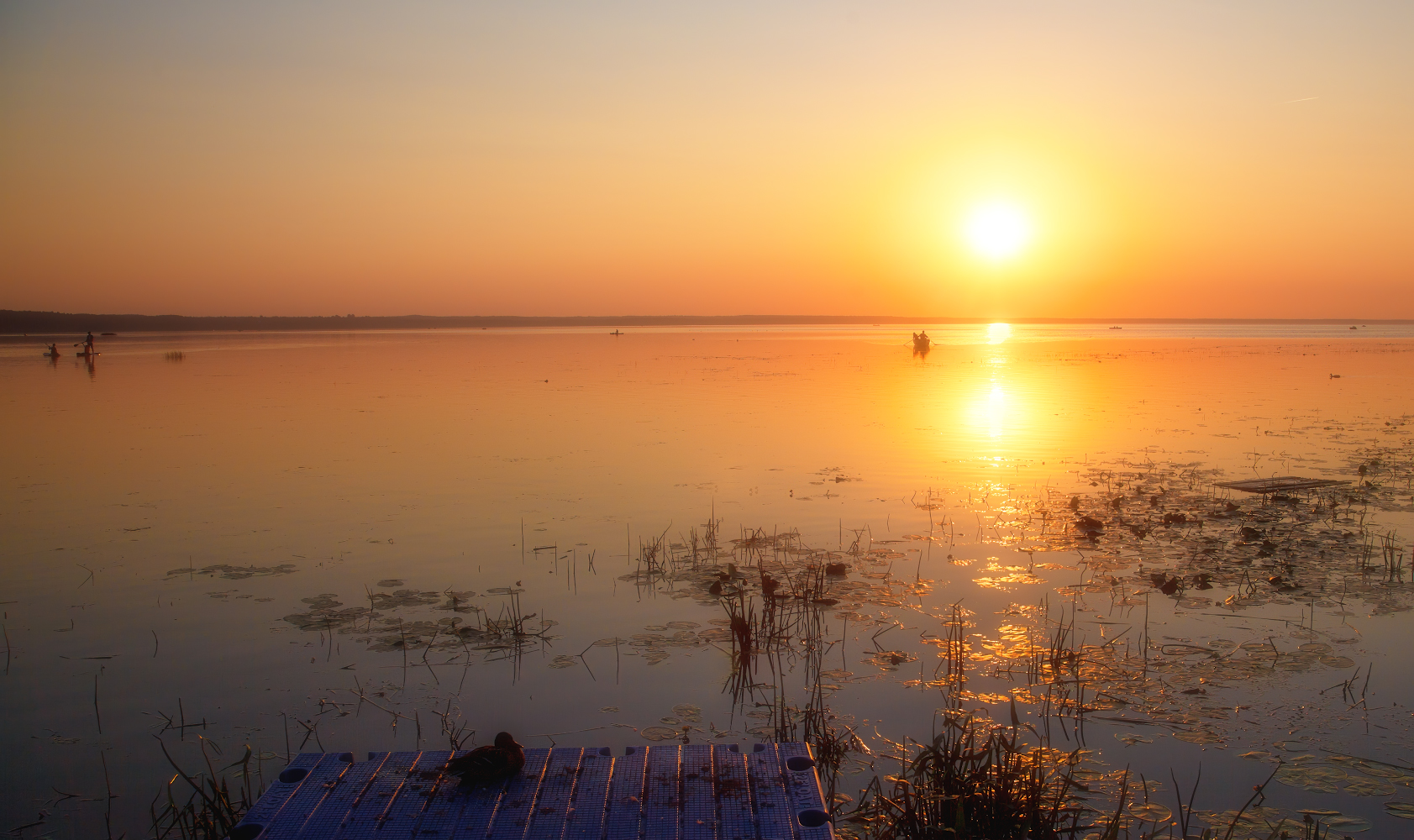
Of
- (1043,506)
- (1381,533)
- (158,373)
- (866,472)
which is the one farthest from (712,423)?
(158,373)

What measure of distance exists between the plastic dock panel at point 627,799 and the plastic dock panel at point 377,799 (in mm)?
1044

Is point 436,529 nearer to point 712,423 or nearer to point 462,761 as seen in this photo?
point 462,761

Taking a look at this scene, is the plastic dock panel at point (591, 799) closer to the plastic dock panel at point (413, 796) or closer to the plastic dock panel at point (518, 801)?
the plastic dock panel at point (518, 801)

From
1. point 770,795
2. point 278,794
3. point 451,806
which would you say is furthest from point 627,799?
point 278,794

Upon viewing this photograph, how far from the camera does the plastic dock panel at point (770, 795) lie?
3799mm

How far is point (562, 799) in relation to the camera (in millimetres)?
4051

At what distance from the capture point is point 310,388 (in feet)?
96.9

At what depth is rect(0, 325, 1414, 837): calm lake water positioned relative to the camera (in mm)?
5797

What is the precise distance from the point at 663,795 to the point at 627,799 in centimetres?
17

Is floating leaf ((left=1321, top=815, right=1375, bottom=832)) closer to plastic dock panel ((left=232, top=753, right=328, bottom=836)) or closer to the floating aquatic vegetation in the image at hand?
plastic dock panel ((left=232, top=753, right=328, bottom=836))

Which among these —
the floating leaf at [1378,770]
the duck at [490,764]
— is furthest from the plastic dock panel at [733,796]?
the floating leaf at [1378,770]

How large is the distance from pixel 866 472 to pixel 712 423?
680 centimetres

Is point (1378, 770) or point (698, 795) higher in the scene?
point (698, 795)

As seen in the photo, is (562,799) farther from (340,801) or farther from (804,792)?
(804,792)
